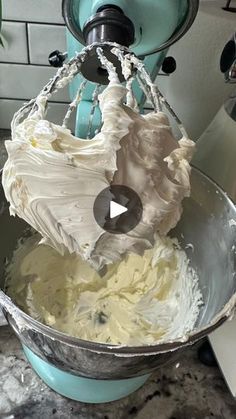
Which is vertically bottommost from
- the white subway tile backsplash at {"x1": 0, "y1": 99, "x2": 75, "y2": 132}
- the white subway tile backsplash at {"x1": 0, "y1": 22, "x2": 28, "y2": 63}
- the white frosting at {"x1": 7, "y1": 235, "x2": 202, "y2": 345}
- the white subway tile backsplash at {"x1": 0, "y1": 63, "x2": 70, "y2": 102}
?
the white frosting at {"x1": 7, "y1": 235, "x2": 202, "y2": 345}

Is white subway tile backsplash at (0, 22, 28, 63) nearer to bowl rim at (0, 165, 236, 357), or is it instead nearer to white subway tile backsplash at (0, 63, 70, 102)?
white subway tile backsplash at (0, 63, 70, 102)

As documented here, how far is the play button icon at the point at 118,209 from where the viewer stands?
0.45 metres

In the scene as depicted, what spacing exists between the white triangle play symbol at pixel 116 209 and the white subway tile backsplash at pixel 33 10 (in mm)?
431

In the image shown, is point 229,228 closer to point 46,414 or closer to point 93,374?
point 93,374

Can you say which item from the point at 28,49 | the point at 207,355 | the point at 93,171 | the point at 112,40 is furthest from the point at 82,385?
the point at 28,49

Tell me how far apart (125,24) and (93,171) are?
150 mm

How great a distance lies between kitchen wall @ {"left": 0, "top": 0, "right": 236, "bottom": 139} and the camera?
2.39ft

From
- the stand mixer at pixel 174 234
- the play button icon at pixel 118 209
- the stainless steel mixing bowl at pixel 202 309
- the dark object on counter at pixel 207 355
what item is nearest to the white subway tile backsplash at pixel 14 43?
the stand mixer at pixel 174 234

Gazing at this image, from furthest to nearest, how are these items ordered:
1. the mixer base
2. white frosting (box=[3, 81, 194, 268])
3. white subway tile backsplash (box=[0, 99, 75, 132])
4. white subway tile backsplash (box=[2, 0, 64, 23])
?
white subway tile backsplash (box=[0, 99, 75, 132])
white subway tile backsplash (box=[2, 0, 64, 23])
the mixer base
white frosting (box=[3, 81, 194, 268])

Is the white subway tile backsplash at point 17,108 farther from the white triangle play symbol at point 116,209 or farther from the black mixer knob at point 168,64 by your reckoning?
the white triangle play symbol at point 116,209

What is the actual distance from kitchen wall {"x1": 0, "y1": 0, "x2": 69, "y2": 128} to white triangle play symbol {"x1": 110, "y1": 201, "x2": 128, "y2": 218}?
1.41 ft

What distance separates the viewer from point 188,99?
0.82m

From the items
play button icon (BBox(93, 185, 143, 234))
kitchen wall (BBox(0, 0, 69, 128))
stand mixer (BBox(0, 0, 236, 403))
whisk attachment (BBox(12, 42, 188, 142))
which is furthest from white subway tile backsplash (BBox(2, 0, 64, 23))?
play button icon (BBox(93, 185, 143, 234))

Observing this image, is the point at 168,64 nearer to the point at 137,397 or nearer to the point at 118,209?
the point at 118,209
